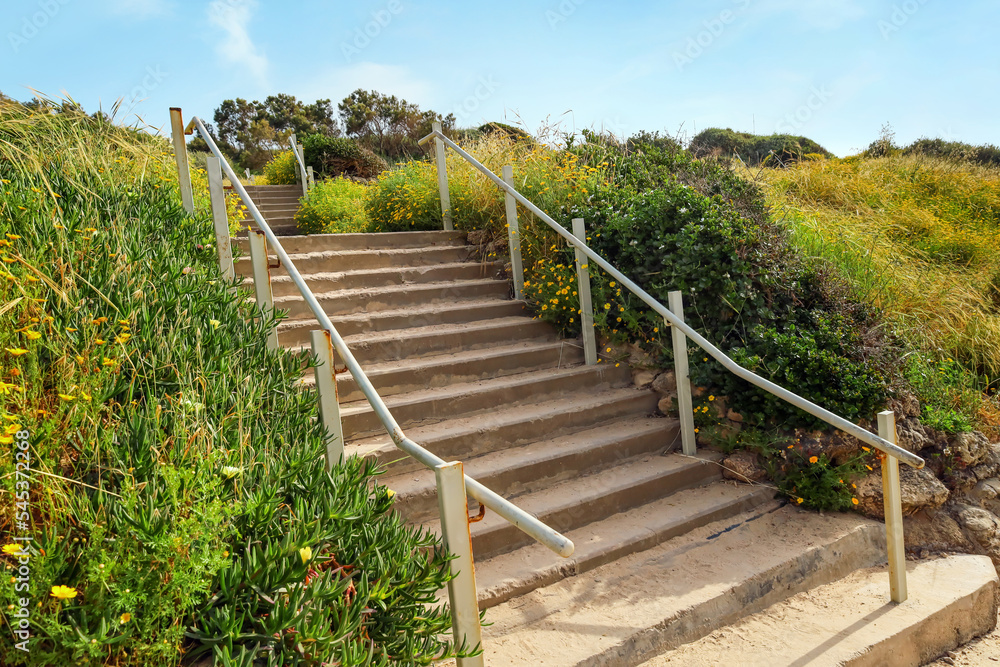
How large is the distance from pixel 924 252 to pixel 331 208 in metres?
8.30

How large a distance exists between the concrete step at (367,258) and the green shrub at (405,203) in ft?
3.05

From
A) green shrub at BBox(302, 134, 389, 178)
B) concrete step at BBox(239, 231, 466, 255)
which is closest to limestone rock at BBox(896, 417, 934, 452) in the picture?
concrete step at BBox(239, 231, 466, 255)

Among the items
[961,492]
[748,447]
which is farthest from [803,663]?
[961,492]

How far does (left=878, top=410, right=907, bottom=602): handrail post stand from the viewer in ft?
9.16

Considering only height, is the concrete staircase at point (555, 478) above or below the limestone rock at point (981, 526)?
above

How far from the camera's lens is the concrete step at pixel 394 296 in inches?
180

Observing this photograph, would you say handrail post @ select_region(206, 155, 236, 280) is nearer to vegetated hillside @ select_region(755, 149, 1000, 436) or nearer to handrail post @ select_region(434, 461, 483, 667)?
handrail post @ select_region(434, 461, 483, 667)

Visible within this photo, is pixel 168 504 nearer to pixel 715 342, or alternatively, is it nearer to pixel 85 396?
pixel 85 396

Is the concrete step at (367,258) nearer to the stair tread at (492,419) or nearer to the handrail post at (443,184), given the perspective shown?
the handrail post at (443,184)

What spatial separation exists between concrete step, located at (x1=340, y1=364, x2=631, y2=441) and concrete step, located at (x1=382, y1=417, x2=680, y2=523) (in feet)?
1.31

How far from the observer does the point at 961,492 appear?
4.03 m

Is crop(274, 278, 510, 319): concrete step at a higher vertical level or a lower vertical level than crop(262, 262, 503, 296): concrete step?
lower
